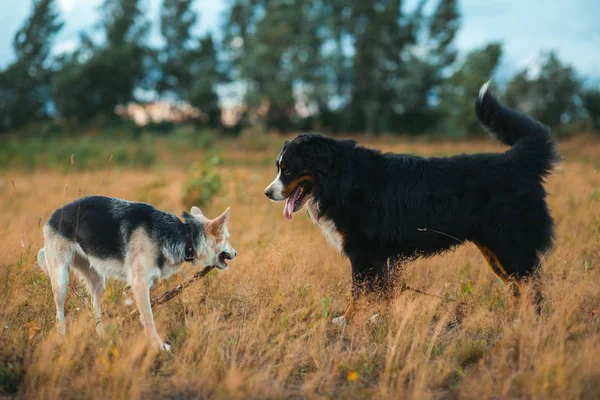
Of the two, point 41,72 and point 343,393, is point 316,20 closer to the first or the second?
point 41,72

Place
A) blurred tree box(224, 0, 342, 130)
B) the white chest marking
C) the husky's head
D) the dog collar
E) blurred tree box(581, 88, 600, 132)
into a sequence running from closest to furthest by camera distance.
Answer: the dog collar → the husky's head → the white chest marking → blurred tree box(581, 88, 600, 132) → blurred tree box(224, 0, 342, 130)

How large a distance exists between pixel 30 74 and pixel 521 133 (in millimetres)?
37549

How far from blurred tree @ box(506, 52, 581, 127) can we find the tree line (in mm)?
74

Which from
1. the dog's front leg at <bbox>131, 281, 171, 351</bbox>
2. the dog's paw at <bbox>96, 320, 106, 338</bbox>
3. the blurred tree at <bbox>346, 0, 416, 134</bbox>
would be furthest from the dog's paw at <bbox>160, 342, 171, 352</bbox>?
the blurred tree at <bbox>346, 0, 416, 134</bbox>

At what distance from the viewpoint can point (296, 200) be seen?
503 cm

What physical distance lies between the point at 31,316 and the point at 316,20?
116 ft

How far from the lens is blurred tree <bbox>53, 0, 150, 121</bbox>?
34562 millimetres

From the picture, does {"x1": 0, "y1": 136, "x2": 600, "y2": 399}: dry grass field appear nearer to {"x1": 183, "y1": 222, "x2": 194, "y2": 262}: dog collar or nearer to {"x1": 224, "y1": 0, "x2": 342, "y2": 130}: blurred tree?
{"x1": 183, "y1": 222, "x2": 194, "y2": 262}: dog collar

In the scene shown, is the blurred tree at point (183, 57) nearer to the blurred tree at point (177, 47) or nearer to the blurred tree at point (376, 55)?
the blurred tree at point (177, 47)

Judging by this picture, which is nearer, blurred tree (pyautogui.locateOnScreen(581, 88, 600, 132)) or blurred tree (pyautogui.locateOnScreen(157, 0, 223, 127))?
blurred tree (pyautogui.locateOnScreen(581, 88, 600, 132))

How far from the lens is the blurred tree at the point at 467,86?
1287 inches

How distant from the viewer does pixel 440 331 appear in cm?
438

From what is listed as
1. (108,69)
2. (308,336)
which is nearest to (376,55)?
(108,69)

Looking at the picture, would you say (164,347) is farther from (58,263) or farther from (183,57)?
(183,57)
